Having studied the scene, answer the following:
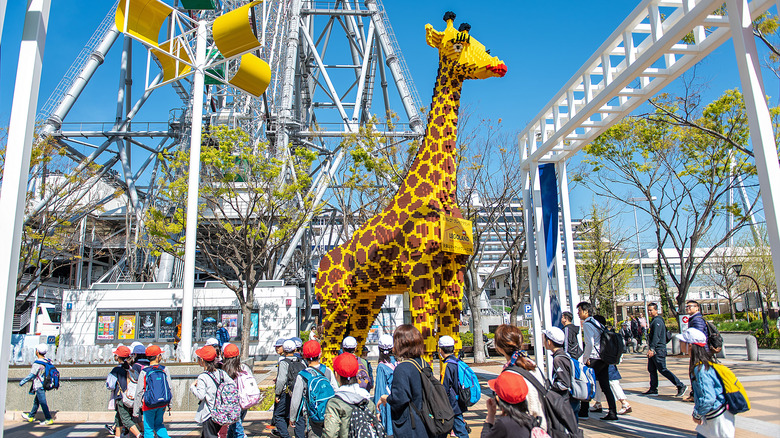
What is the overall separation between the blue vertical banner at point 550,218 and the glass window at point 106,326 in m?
19.7

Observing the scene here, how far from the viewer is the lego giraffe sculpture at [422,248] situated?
7.47 metres

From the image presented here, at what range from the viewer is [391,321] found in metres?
23.8

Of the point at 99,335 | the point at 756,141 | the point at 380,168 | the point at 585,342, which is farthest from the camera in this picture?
the point at 99,335

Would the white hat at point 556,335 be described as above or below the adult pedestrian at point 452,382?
above

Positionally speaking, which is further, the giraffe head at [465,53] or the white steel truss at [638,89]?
the giraffe head at [465,53]

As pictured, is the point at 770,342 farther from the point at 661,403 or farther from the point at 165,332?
the point at 165,332

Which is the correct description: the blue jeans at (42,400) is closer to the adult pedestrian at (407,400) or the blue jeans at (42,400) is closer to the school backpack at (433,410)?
the adult pedestrian at (407,400)

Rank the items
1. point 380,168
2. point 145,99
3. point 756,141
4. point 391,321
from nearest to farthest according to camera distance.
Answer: point 756,141
point 380,168
point 391,321
point 145,99

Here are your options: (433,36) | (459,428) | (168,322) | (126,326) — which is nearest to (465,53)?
(433,36)

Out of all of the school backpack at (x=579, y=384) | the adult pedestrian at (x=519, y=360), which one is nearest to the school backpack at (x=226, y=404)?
the adult pedestrian at (x=519, y=360)

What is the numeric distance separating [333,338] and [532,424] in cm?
604

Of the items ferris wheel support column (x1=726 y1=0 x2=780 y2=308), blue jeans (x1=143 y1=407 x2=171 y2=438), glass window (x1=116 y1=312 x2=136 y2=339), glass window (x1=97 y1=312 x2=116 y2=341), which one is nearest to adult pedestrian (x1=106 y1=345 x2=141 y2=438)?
blue jeans (x1=143 y1=407 x2=171 y2=438)

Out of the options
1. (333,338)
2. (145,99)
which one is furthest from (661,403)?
(145,99)

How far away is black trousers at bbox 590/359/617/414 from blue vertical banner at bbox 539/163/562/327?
3.03 feet
